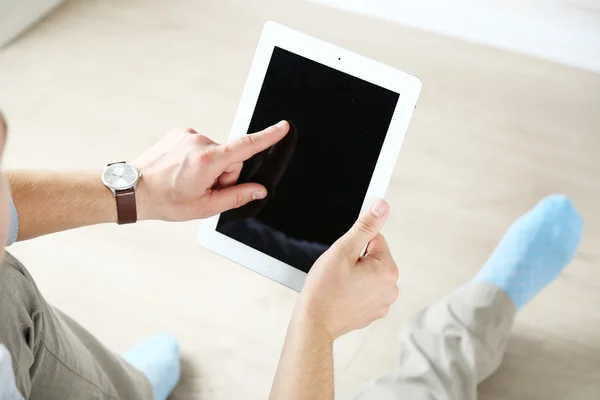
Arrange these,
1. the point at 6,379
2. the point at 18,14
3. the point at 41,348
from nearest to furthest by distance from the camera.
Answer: the point at 6,379
the point at 41,348
the point at 18,14

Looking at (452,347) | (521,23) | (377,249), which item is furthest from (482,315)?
(521,23)

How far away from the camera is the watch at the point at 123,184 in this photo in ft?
2.77

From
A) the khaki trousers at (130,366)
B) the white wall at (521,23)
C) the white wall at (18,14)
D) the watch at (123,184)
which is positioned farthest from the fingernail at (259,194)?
the white wall at (18,14)

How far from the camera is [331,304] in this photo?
29.6 inches

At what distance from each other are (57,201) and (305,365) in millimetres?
389

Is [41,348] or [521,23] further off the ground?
[521,23]

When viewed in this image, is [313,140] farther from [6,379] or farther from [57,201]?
[6,379]

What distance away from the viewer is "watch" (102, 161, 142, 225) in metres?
0.84

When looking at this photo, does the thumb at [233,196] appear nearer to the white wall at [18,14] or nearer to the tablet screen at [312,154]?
the tablet screen at [312,154]

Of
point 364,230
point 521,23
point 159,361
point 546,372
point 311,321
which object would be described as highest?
point 521,23

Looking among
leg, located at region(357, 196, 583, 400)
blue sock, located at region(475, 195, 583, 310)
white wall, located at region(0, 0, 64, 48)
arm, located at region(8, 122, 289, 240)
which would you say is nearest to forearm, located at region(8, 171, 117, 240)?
arm, located at region(8, 122, 289, 240)

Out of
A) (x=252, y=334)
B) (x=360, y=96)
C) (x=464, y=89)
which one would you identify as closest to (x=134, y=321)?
(x=252, y=334)

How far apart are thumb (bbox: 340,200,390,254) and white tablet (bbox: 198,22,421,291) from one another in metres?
0.08

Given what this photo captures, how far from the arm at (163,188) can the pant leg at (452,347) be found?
390 millimetres
